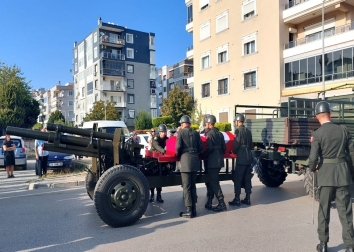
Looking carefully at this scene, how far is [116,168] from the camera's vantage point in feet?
18.9

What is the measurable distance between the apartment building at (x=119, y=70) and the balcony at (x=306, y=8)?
3602 centimetres

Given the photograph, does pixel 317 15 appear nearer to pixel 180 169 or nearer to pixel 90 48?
pixel 180 169

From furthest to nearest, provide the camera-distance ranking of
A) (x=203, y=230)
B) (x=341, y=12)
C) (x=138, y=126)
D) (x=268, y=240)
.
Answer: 1. (x=138, y=126)
2. (x=341, y=12)
3. (x=203, y=230)
4. (x=268, y=240)

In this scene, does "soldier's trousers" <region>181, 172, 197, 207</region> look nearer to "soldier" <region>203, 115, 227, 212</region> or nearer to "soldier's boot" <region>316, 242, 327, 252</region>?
"soldier" <region>203, 115, 227, 212</region>

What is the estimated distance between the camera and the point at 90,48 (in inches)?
2425

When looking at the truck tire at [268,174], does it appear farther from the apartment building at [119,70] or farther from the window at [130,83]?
the window at [130,83]

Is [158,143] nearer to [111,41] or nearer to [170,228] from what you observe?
[170,228]

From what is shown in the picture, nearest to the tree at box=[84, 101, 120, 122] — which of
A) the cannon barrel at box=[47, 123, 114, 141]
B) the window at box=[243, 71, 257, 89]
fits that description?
the window at box=[243, 71, 257, 89]

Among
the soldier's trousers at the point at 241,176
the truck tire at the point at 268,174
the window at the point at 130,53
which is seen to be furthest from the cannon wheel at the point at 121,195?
the window at the point at 130,53

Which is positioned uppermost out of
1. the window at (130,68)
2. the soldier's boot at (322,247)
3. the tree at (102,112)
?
the window at (130,68)

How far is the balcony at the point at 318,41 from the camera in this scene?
68.1 feet

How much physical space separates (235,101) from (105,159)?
24135 mm

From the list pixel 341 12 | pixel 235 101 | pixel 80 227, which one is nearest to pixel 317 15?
pixel 341 12

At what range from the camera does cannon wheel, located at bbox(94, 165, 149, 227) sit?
5562 millimetres
